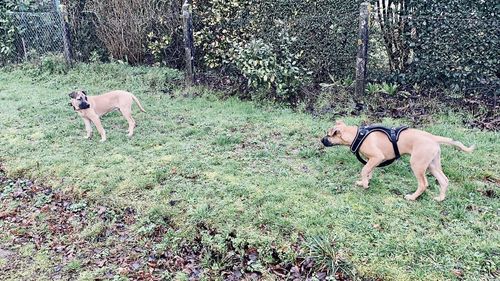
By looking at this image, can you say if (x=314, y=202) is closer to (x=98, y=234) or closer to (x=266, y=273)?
(x=266, y=273)

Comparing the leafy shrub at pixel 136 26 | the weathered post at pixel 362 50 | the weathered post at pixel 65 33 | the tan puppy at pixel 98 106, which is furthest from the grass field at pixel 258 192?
the weathered post at pixel 65 33

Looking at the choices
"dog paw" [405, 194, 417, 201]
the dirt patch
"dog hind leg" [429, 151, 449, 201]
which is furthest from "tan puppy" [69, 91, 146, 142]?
"dog hind leg" [429, 151, 449, 201]

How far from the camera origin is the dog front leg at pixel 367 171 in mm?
4102

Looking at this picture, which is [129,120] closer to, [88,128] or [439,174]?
[88,128]

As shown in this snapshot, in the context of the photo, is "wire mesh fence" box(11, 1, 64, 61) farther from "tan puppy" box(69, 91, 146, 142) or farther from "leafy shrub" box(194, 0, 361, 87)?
"tan puppy" box(69, 91, 146, 142)

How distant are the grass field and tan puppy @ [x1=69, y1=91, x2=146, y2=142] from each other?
232 mm

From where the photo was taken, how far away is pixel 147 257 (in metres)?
3.76

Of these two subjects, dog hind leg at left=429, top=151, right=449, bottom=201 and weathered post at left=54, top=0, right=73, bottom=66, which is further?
weathered post at left=54, top=0, right=73, bottom=66

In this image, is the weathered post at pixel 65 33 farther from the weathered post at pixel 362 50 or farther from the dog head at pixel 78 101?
the weathered post at pixel 362 50

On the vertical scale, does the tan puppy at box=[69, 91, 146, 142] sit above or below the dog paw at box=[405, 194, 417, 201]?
above

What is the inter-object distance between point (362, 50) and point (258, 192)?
354 cm

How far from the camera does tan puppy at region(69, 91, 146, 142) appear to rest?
558 centimetres

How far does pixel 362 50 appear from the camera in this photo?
669 centimetres

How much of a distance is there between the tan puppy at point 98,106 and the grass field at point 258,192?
0.76ft
